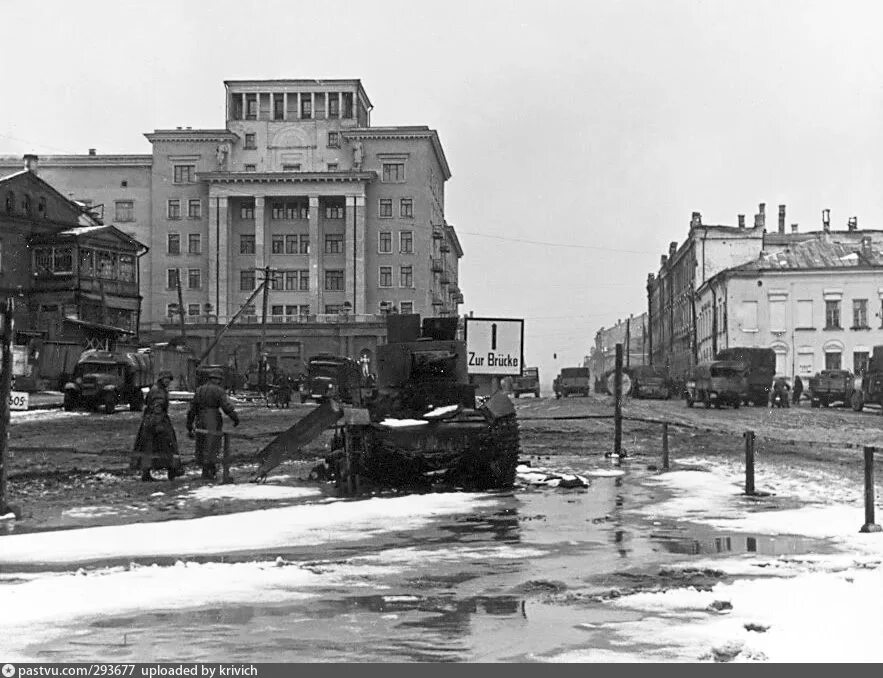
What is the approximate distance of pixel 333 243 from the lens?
96.0m

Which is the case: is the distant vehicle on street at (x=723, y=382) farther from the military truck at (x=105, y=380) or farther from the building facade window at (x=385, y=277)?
the building facade window at (x=385, y=277)

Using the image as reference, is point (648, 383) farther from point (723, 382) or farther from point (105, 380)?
point (105, 380)

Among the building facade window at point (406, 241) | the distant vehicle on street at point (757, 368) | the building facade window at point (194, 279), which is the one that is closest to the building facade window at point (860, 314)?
the distant vehicle on street at point (757, 368)

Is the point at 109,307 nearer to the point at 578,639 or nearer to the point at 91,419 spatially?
the point at 91,419

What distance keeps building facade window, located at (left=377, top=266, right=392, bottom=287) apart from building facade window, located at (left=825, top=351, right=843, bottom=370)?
3321 cm

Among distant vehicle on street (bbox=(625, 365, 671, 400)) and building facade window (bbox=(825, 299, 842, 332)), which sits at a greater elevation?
building facade window (bbox=(825, 299, 842, 332))

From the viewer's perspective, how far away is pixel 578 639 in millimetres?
6855

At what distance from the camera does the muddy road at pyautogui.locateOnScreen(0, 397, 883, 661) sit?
22.5 feet

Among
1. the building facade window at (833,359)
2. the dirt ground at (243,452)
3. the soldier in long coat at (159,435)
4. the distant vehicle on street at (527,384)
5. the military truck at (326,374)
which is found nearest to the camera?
the dirt ground at (243,452)

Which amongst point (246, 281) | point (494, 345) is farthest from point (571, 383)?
point (494, 345)

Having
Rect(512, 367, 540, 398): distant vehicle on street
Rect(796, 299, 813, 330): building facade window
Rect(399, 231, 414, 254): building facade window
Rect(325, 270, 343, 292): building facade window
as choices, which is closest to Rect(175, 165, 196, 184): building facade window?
Rect(325, 270, 343, 292): building facade window

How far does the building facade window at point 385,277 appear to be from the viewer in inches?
3735

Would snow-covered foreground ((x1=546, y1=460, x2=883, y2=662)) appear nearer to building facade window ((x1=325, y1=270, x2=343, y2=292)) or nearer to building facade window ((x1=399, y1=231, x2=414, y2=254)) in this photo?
building facade window ((x1=325, y1=270, x2=343, y2=292))

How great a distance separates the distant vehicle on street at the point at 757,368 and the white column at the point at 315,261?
40579mm
